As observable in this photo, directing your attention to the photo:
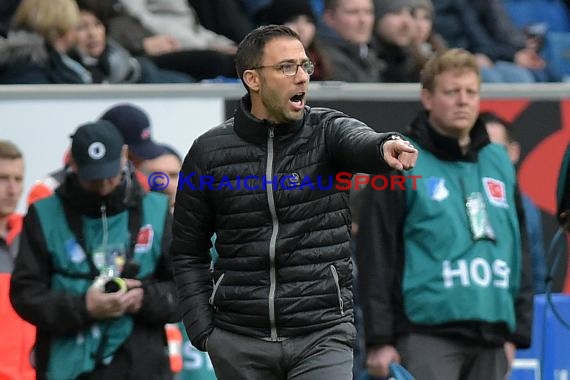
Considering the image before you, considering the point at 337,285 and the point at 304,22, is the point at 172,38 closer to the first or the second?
the point at 304,22

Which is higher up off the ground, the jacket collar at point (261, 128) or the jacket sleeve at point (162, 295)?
the jacket collar at point (261, 128)

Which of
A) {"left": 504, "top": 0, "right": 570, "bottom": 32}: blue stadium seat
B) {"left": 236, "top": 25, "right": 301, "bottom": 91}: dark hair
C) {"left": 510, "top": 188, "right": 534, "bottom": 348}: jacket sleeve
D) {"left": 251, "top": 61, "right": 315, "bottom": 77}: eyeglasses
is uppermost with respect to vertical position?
{"left": 236, "top": 25, "right": 301, "bottom": 91}: dark hair

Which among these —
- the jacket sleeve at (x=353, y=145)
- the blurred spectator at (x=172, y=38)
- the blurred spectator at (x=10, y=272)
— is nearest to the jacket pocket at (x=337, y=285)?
the jacket sleeve at (x=353, y=145)

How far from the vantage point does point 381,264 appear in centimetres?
821

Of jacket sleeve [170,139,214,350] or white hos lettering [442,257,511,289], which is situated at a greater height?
jacket sleeve [170,139,214,350]

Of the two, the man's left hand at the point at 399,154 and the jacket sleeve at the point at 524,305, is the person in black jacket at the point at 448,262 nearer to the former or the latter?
the jacket sleeve at the point at 524,305

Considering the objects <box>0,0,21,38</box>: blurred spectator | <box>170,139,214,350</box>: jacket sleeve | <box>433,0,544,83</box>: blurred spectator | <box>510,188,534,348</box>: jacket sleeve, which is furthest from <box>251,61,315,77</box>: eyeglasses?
<box>433,0,544,83</box>: blurred spectator

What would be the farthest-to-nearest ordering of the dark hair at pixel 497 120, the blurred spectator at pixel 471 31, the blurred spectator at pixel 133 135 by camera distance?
1. the blurred spectator at pixel 471 31
2. the dark hair at pixel 497 120
3. the blurred spectator at pixel 133 135

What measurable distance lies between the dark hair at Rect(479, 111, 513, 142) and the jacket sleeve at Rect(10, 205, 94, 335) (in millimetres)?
3249

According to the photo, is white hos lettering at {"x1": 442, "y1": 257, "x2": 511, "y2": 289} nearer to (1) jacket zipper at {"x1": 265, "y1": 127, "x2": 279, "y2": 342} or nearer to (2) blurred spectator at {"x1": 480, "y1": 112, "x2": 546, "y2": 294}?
(2) blurred spectator at {"x1": 480, "y1": 112, "x2": 546, "y2": 294}

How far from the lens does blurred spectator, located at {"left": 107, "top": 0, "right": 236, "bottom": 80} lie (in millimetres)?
11797

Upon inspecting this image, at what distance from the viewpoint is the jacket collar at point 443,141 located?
8.43 m

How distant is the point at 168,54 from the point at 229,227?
5439mm

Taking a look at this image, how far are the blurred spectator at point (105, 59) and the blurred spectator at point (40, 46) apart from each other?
0.41m
